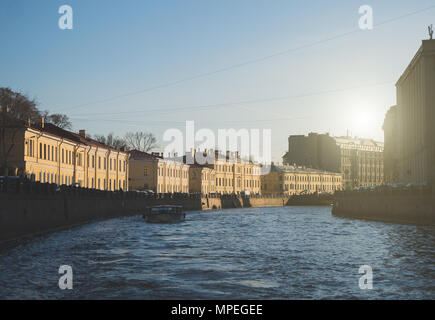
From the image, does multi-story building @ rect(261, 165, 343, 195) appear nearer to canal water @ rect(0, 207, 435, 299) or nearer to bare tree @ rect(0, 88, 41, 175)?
bare tree @ rect(0, 88, 41, 175)

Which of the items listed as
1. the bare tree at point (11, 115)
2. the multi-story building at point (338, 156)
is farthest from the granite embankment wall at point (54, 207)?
the multi-story building at point (338, 156)

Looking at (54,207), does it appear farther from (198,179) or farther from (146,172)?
(198,179)

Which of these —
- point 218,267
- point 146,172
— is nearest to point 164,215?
point 218,267

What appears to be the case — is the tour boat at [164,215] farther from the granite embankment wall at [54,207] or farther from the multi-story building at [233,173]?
the multi-story building at [233,173]

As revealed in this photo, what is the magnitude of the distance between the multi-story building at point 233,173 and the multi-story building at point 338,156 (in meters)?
24.9

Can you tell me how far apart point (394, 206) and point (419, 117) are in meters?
16.7

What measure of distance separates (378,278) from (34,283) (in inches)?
→ 367

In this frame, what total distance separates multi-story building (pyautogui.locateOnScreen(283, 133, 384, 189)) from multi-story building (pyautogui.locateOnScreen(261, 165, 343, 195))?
372 cm

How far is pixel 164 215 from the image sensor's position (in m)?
51.9

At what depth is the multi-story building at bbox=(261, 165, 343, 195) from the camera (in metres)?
152

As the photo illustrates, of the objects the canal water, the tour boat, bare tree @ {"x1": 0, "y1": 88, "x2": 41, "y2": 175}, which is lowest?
the canal water

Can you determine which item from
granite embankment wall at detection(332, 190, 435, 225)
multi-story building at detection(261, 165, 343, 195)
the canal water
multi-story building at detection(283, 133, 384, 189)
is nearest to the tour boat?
granite embankment wall at detection(332, 190, 435, 225)

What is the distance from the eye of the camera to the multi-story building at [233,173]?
128250 mm

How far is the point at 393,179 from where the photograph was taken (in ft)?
314
